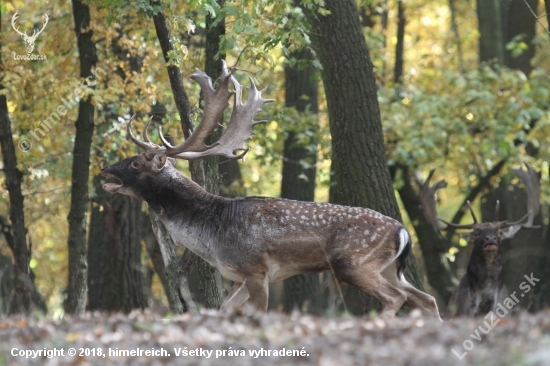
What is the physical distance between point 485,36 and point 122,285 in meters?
10.4

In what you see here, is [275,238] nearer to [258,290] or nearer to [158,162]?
[258,290]

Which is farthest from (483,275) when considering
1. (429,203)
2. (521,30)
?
(521,30)

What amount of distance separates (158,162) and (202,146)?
1.84ft

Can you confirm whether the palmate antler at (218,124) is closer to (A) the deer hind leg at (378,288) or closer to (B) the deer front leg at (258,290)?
(B) the deer front leg at (258,290)

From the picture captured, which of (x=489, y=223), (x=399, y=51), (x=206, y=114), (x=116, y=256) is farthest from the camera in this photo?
(x=399, y=51)

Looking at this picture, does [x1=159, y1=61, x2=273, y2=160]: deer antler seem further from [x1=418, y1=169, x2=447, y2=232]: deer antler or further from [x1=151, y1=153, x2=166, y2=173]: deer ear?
[x1=418, y1=169, x2=447, y2=232]: deer antler

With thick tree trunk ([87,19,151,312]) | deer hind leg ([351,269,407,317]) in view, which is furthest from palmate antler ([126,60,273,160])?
thick tree trunk ([87,19,151,312])

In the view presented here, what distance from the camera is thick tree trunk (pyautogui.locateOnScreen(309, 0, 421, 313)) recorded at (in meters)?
12.6

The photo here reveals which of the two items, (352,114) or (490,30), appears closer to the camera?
(352,114)

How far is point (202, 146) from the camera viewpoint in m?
11.4

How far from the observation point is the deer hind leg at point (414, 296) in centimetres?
1081

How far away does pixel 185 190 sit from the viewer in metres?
11.2

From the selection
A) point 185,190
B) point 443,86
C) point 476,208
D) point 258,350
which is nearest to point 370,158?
point 185,190

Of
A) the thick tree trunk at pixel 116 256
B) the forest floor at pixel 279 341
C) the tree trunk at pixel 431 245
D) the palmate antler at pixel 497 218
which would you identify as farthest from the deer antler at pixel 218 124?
the tree trunk at pixel 431 245
